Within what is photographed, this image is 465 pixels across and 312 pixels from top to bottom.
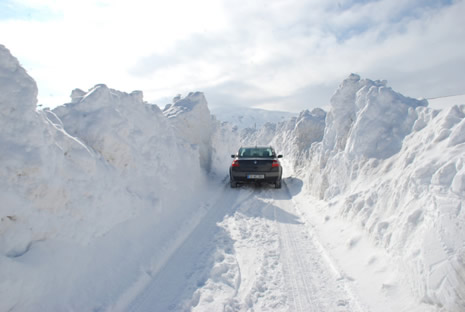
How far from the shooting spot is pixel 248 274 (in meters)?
4.21

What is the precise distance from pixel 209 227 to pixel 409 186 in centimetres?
393

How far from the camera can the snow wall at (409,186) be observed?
9.59 feet

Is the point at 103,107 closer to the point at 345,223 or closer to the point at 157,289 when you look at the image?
the point at 157,289

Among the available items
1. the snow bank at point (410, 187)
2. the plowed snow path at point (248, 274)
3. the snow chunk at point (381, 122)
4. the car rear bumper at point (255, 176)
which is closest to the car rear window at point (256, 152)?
the car rear bumper at point (255, 176)

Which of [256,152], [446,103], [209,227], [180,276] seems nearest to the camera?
[180,276]

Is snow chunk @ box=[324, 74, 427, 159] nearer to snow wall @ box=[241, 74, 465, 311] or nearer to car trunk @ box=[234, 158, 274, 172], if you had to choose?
snow wall @ box=[241, 74, 465, 311]

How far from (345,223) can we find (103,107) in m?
5.63

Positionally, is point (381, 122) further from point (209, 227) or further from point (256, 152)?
point (256, 152)

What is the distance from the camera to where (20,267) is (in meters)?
3.01

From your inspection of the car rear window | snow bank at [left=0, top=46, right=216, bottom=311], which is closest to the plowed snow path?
snow bank at [left=0, top=46, right=216, bottom=311]

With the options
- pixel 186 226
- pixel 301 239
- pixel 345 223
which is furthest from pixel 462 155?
pixel 186 226

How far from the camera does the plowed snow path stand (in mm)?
3490

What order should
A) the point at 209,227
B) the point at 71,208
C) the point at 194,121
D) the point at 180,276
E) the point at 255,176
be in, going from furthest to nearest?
1. the point at 194,121
2. the point at 255,176
3. the point at 209,227
4. the point at 180,276
5. the point at 71,208

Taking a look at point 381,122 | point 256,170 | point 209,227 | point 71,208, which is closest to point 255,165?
point 256,170
